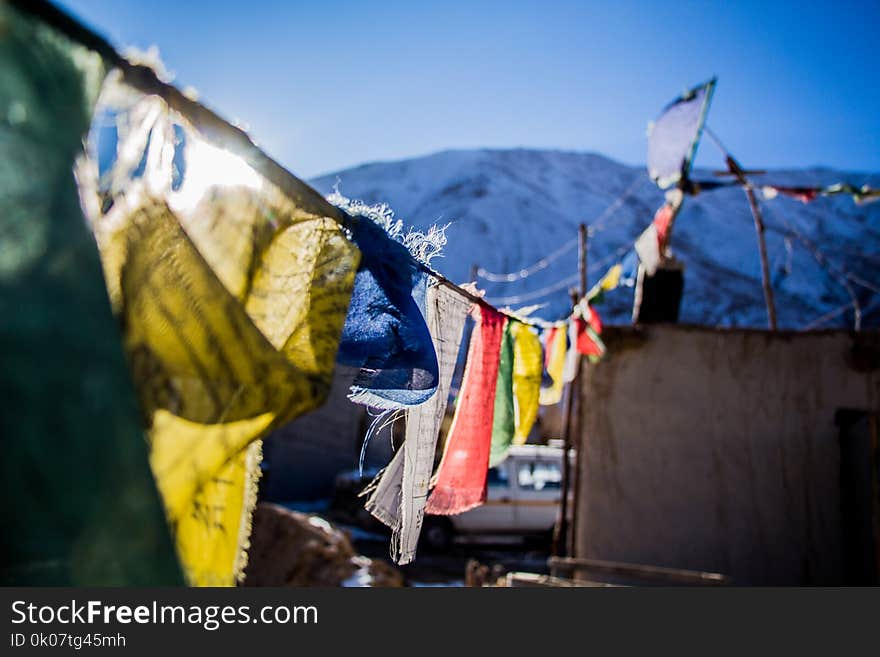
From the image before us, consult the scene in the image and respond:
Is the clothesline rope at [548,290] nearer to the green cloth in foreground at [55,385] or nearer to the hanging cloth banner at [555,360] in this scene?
the hanging cloth banner at [555,360]

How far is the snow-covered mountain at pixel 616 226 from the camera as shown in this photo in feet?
116

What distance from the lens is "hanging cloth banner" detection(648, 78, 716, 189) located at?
21.8ft

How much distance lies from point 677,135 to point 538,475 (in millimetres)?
6526

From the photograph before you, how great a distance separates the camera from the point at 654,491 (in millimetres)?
6258

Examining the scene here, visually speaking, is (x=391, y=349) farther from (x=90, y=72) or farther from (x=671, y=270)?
(x=671, y=270)

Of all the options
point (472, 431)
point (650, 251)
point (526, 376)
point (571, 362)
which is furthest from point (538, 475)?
point (472, 431)

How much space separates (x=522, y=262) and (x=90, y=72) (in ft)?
146

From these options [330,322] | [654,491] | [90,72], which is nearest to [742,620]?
[654,491]

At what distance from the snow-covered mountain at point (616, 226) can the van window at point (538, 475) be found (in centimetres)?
1956

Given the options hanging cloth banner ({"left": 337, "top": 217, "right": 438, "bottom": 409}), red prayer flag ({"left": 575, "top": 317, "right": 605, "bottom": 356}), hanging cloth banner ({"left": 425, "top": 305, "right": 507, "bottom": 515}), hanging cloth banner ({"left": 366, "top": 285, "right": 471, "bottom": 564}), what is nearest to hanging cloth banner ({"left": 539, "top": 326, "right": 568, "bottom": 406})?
red prayer flag ({"left": 575, "top": 317, "right": 605, "bottom": 356})

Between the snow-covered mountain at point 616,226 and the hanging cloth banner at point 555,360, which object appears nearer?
the hanging cloth banner at point 555,360

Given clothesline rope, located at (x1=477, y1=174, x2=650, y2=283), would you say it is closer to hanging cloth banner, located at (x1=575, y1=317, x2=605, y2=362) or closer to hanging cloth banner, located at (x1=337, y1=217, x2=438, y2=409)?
hanging cloth banner, located at (x1=575, y1=317, x2=605, y2=362)

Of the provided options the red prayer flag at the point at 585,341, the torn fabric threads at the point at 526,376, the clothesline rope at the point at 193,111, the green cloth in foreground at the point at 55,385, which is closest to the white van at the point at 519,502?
the red prayer flag at the point at 585,341

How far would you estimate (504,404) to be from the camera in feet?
11.0
